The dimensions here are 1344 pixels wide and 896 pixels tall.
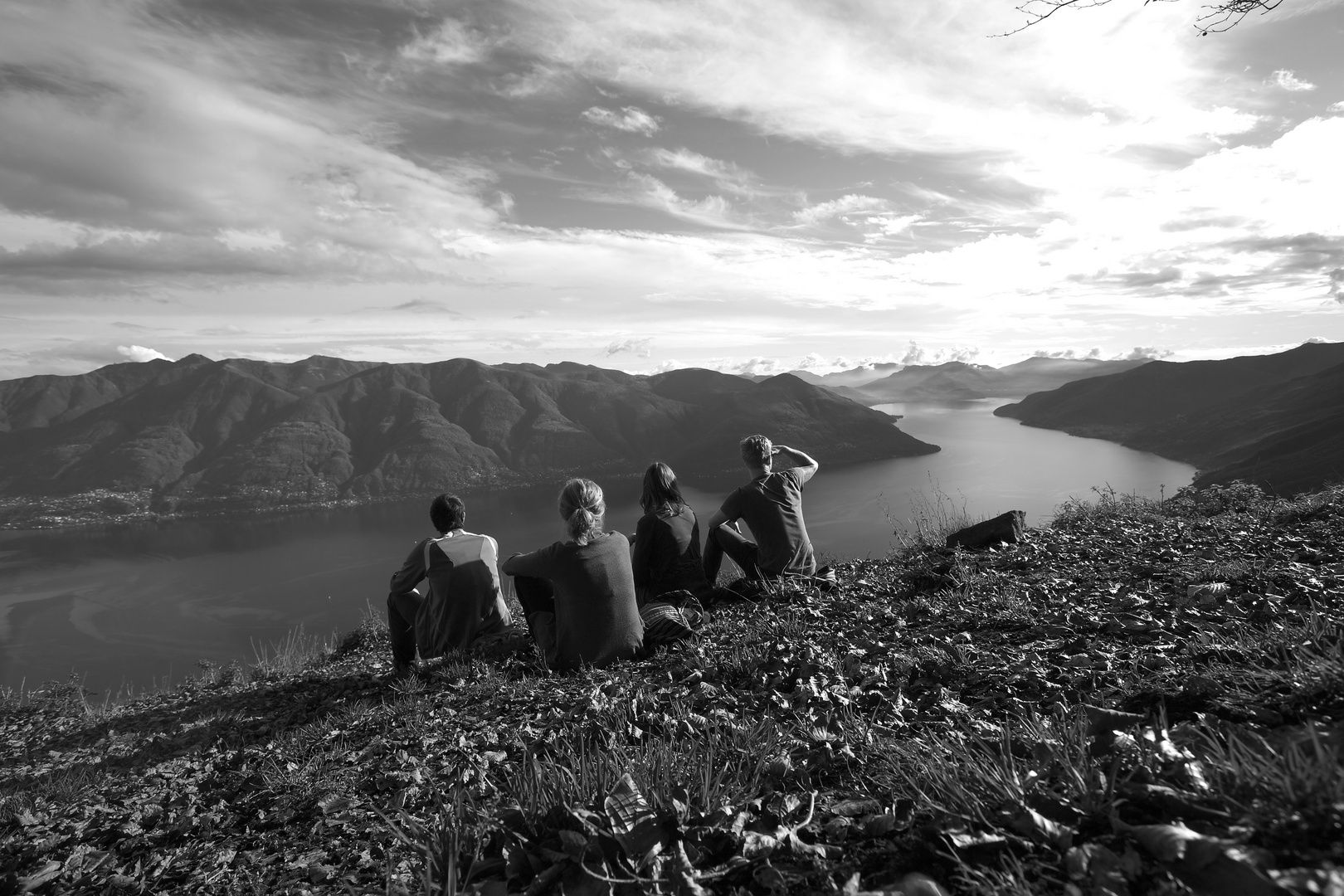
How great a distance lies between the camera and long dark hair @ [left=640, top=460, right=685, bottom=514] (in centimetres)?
597

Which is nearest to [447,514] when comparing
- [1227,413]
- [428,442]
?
[1227,413]

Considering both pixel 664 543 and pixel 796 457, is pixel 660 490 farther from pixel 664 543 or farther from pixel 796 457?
pixel 796 457

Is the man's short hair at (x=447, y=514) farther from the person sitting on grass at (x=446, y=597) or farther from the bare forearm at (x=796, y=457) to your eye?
the bare forearm at (x=796, y=457)

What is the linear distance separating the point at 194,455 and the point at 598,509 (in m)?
208

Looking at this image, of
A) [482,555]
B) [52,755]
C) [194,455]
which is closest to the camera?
[52,755]

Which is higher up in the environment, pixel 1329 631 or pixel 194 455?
pixel 1329 631

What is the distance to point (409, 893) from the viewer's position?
1746 mm

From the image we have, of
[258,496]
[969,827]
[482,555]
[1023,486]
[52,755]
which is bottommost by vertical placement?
[258,496]

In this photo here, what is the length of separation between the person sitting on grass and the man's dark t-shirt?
2.22 metres

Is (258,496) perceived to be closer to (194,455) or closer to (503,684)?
(194,455)

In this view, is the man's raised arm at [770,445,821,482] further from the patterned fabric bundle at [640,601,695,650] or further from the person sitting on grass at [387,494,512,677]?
the person sitting on grass at [387,494,512,677]

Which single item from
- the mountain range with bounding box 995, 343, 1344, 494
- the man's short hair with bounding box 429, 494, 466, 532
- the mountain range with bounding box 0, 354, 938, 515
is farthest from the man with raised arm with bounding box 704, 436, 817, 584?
the mountain range with bounding box 0, 354, 938, 515

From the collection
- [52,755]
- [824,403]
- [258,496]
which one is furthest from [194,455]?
[52,755]

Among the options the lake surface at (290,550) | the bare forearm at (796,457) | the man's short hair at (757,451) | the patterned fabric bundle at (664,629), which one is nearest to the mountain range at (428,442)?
the lake surface at (290,550)
